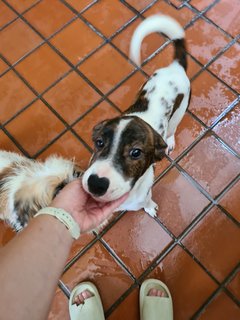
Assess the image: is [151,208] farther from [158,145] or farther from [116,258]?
[158,145]

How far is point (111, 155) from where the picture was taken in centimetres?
129

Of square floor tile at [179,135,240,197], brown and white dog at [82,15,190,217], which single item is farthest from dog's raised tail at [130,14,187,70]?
square floor tile at [179,135,240,197]

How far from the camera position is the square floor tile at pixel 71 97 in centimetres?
227

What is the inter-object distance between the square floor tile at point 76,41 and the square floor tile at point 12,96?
1.24 feet

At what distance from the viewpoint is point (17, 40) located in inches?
98.5

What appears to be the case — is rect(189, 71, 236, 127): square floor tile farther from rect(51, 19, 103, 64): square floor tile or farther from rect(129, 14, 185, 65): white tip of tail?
rect(51, 19, 103, 64): square floor tile

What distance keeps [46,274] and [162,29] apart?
4.55ft

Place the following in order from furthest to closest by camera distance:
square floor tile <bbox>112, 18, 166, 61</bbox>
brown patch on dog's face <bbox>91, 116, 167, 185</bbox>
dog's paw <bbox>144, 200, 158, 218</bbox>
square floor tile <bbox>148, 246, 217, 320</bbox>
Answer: square floor tile <bbox>112, 18, 166, 61</bbox>
dog's paw <bbox>144, 200, 158, 218</bbox>
square floor tile <bbox>148, 246, 217, 320</bbox>
brown patch on dog's face <bbox>91, 116, 167, 185</bbox>

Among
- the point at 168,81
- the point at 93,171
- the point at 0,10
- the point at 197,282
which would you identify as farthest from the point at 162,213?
the point at 0,10

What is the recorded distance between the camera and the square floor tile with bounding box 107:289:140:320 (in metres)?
1.82

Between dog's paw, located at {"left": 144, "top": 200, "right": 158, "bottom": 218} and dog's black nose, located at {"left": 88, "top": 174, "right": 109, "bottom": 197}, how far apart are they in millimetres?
744

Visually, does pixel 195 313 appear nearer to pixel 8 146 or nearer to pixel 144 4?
pixel 8 146

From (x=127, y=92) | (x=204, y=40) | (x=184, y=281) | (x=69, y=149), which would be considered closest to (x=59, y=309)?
(x=184, y=281)

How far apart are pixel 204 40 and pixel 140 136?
1.39m
